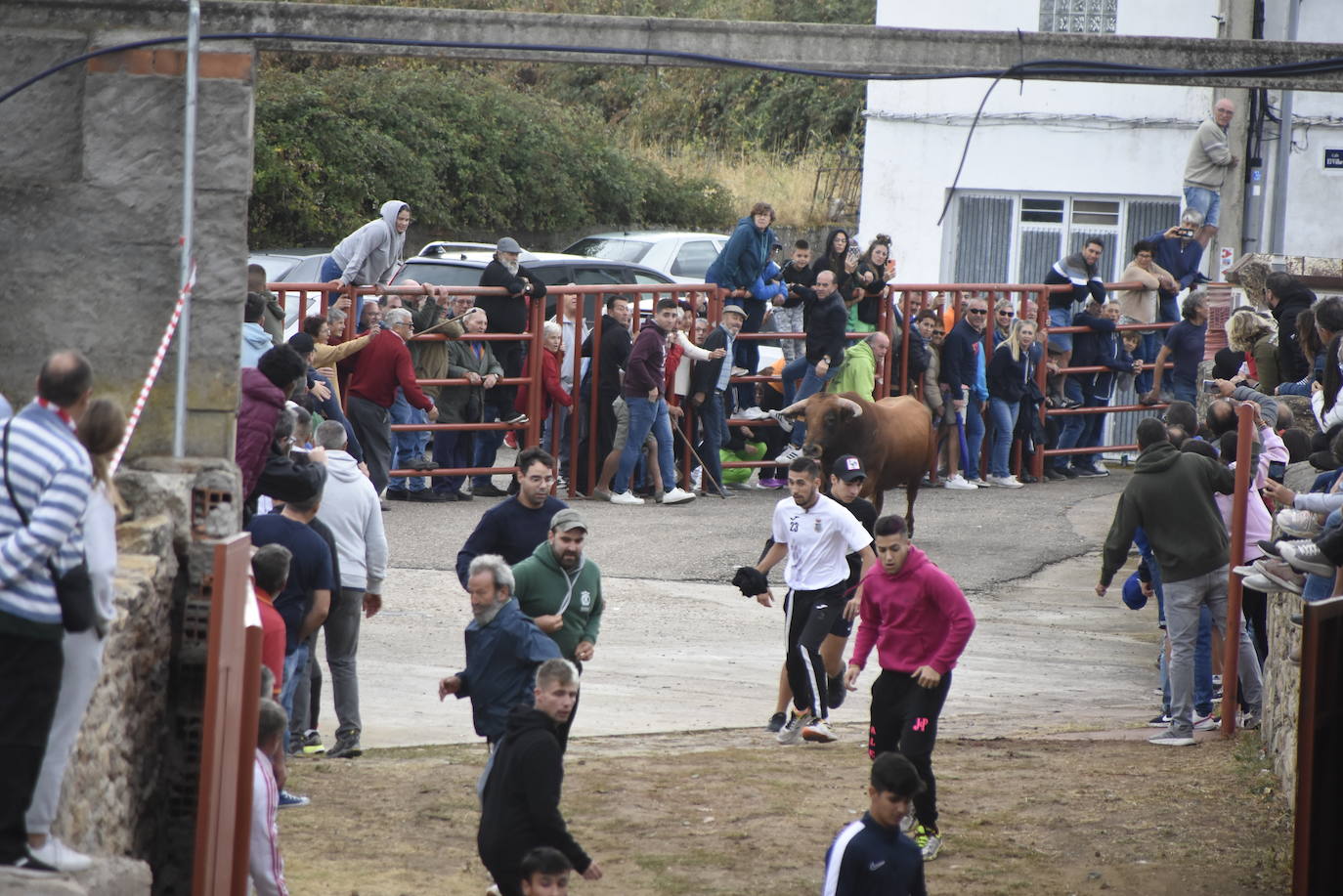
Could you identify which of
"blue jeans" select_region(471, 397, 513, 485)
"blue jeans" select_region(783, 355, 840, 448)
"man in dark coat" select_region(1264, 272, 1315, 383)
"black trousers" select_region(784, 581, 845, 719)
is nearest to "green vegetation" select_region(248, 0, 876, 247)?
"blue jeans" select_region(471, 397, 513, 485)

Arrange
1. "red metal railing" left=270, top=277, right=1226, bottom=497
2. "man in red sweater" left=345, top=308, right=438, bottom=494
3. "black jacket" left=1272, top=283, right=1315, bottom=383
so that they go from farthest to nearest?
"red metal railing" left=270, top=277, right=1226, bottom=497, "man in red sweater" left=345, top=308, right=438, bottom=494, "black jacket" left=1272, top=283, right=1315, bottom=383

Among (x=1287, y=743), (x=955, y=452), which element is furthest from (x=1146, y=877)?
(x=955, y=452)

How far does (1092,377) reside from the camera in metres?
21.1

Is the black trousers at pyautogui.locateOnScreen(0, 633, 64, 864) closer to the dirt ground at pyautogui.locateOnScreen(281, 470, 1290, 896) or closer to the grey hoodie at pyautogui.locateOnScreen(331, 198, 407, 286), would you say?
the dirt ground at pyautogui.locateOnScreen(281, 470, 1290, 896)

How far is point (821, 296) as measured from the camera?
1769cm

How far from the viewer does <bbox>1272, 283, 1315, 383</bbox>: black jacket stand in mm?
12297

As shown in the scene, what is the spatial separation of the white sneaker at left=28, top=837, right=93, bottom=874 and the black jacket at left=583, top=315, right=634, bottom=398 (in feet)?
37.9

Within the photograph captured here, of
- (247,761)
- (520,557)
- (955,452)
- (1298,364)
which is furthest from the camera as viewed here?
(955,452)

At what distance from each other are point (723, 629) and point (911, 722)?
4.87 m

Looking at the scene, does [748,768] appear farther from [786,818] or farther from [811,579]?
[811,579]

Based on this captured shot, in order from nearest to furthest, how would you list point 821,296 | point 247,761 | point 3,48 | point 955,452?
point 247,761, point 3,48, point 821,296, point 955,452

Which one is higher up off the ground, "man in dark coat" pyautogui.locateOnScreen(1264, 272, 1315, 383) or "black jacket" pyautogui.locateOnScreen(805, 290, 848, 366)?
"man in dark coat" pyautogui.locateOnScreen(1264, 272, 1315, 383)

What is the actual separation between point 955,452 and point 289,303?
24.2 feet

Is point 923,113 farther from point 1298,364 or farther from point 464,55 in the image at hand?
point 464,55
